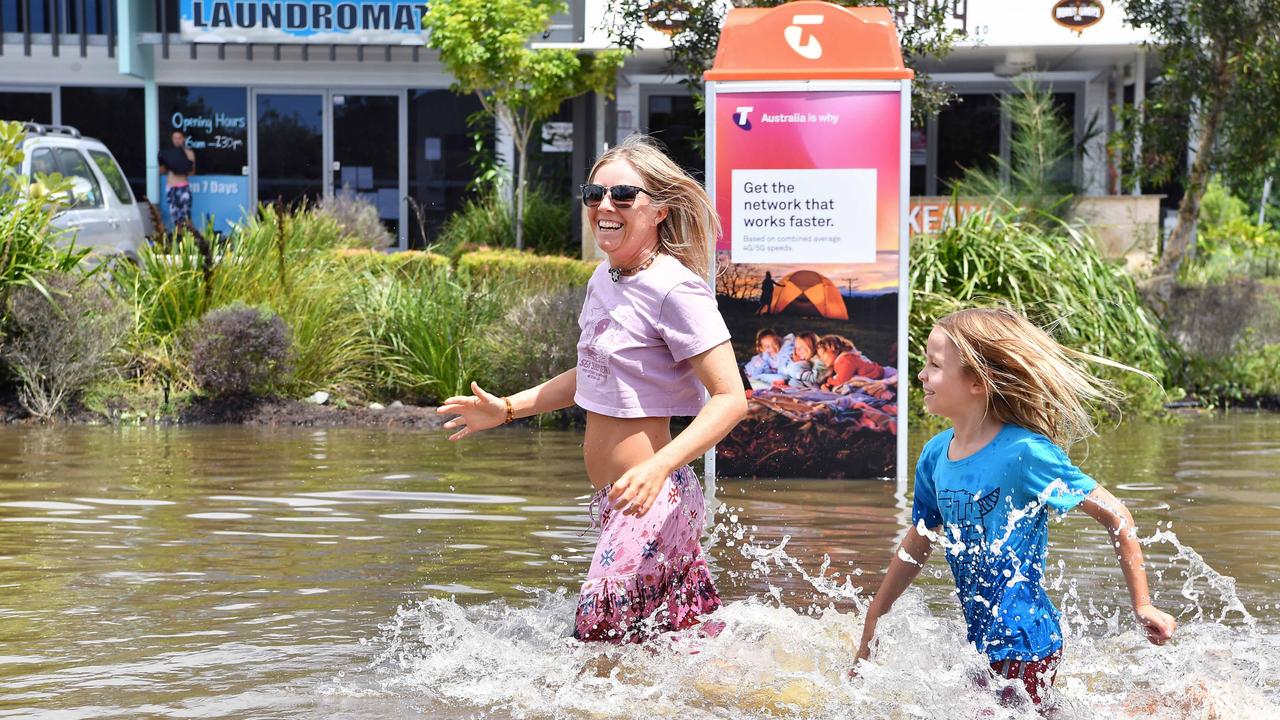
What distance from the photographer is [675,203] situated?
431 centimetres

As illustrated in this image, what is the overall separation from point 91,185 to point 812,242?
1005 cm

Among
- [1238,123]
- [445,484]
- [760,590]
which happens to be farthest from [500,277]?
[760,590]

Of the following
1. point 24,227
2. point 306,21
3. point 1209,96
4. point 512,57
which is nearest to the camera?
point 24,227

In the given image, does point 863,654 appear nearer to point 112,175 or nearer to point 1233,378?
point 1233,378

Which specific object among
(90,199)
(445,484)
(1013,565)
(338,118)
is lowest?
(445,484)

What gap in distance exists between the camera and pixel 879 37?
28.0 feet

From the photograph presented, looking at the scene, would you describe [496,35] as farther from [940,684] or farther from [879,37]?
[940,684]

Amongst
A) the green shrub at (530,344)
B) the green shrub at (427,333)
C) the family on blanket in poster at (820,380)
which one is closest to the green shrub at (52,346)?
the green shrub at (427,333)

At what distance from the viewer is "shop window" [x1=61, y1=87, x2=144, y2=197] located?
24.8 metres

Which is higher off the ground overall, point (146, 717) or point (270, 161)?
point (270, 161)

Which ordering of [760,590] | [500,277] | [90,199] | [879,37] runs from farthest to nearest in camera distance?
[90,199] → [500,277] → [879,37] → [760,590]

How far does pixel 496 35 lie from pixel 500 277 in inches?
291

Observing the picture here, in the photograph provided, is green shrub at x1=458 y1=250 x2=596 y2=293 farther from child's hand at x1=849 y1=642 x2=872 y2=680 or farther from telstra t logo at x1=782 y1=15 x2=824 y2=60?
child's hand at x1=849 y1=642 x2=872 y2=680

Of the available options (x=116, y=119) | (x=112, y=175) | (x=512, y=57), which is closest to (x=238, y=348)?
(x=112, y=175)
